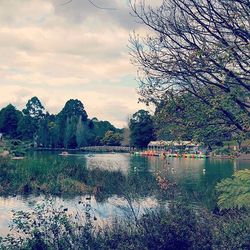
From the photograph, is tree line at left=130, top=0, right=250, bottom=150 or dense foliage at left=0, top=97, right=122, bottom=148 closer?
tree line at left=130, top=0, right=250, bottom=150

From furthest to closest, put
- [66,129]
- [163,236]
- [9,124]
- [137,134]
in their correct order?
[66,129] < [137,134] < [9,124] < [163,236]

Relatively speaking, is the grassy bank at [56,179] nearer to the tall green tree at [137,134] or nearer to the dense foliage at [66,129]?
the tall green tree at [137,134]

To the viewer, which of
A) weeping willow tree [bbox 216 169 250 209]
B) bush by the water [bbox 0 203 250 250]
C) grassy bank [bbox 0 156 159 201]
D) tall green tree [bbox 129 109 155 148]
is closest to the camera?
bush by the water [bbox 0 203 250 250]

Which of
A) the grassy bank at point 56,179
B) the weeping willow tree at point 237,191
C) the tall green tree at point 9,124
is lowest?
the grassy bank at point 56,179

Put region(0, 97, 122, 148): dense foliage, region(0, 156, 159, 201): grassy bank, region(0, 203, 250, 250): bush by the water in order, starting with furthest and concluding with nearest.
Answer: region(0, 97, 122, 148): dense foliage → region(0, 156, 159, 201): grassy bank → region(0, 203, 250, 250): bush by the water

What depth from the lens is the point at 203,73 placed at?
9.41 meters

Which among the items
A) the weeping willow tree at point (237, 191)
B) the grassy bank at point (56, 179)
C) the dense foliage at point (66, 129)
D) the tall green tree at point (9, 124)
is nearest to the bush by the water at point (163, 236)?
the weeping willow tree at point (237, 191)

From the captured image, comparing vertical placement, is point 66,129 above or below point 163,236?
above

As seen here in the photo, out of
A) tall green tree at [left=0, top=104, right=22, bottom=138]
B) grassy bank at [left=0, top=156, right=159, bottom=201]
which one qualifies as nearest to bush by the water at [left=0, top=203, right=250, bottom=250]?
tall green tree at [left=0, top=104, right=22, bottom=138]

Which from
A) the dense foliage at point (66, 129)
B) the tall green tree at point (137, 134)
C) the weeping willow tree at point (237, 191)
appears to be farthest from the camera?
the dense foliage at point (66, 129)

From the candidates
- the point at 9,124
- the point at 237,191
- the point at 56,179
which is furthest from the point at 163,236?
the point at 56,179

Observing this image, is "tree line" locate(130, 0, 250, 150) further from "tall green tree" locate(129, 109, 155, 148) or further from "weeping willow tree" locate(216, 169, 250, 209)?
"tall green tree" locate(129, 109, 155, 148)

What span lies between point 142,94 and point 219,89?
190 cm

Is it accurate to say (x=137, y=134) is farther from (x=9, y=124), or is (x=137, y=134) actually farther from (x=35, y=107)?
(x=9, y=124)
